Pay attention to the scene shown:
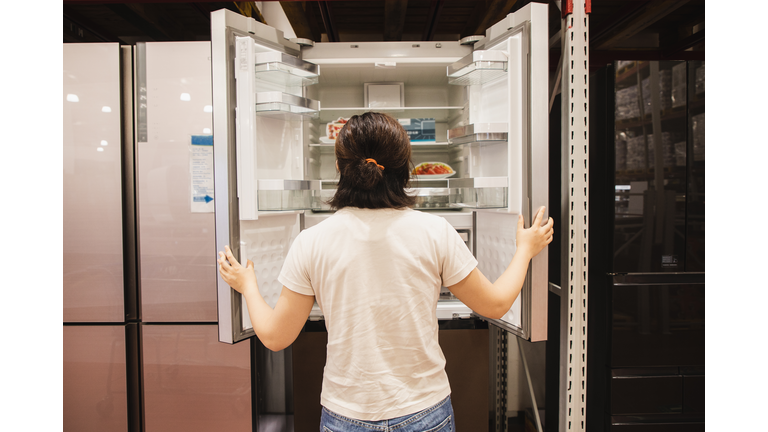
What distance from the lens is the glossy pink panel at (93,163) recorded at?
1.71m

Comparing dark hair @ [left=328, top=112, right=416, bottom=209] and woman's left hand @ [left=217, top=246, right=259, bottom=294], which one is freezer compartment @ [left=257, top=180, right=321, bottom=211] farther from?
dark hair @ [left=328, top=112, right=416, bottom=209]

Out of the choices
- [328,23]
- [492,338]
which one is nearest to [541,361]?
[492,338]

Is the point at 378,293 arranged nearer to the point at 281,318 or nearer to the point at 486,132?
the point at 281,318

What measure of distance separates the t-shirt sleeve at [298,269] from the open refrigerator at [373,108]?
1.09 ft

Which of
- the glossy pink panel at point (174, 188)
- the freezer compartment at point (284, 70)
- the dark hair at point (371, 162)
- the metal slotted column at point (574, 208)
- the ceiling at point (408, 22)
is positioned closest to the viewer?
the dark hair at point (371, 162)

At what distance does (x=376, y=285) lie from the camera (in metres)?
0.87

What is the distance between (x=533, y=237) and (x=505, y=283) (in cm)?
22

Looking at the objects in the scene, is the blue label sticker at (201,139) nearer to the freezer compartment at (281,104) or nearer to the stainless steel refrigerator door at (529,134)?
the freezer compartment at (281,104)

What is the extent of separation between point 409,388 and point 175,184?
4.63ft

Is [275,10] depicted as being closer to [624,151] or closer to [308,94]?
[308,94]

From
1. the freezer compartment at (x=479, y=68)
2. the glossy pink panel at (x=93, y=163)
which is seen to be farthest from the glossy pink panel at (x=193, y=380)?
the freezer compartment at (x=479, y=68)

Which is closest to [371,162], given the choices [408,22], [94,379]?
[94,379]

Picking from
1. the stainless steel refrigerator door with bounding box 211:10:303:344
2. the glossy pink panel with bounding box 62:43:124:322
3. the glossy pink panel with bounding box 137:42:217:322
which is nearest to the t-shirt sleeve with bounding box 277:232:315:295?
the stainless steel refrigerator door with bounding box 211:10:303:344

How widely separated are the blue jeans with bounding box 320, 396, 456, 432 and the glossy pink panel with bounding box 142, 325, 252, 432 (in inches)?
38.6
